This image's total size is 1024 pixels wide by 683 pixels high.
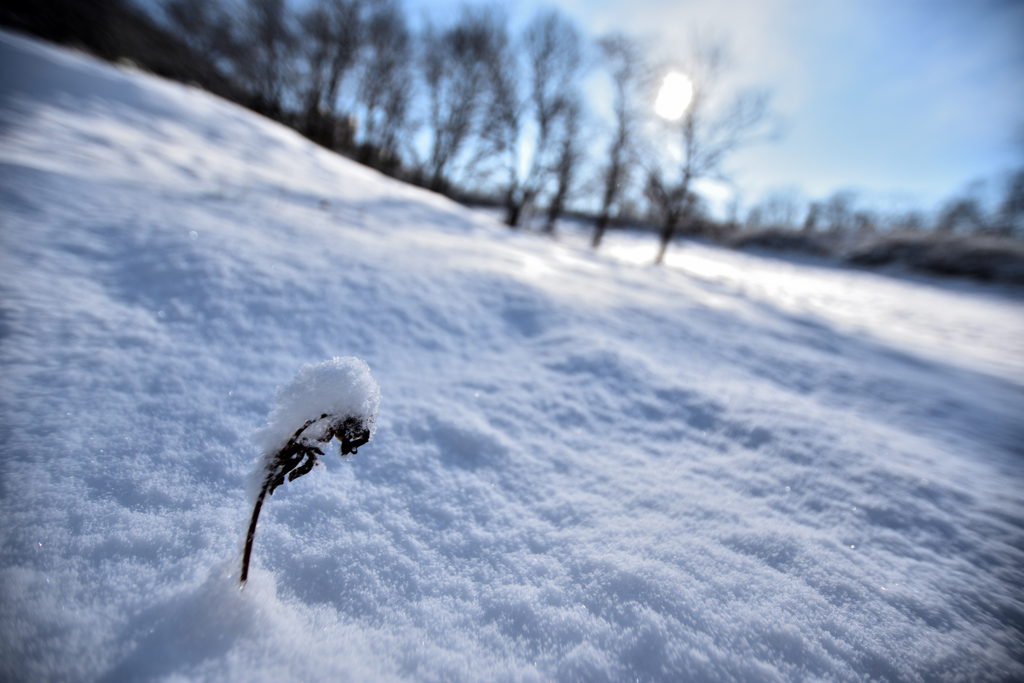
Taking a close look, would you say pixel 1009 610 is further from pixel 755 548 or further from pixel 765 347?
pixel 765 347

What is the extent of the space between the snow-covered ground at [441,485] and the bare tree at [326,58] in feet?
48.0

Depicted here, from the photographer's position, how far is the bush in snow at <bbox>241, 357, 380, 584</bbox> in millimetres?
651

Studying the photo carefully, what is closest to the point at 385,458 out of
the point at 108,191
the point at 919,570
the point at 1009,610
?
the point at 919,570

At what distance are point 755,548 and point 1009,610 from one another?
604 millimetres

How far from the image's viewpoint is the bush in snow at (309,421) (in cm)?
65

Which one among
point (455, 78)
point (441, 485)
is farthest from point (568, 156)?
point (441, 485)

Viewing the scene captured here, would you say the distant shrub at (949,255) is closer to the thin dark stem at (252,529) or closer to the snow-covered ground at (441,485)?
the snow-covered ground at (441,485)

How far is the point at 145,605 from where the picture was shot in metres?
0.64

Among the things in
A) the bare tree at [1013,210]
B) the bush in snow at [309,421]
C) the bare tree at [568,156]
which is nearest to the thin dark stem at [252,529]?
the bush in snow at [309,421]

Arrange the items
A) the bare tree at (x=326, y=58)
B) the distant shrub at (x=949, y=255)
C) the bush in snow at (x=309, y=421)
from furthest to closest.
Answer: the bare tree at (x=326, y=58)
the distant shrub at (x=949, y=255)
the bush in snow at (x=309, y=421)

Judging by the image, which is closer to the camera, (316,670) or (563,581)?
(316,670)

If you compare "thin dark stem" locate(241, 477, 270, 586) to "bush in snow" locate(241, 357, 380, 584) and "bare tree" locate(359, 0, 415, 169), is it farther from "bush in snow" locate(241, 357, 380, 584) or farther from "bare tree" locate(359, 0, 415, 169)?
"bare tree" locate(359, 0, 415, 169)

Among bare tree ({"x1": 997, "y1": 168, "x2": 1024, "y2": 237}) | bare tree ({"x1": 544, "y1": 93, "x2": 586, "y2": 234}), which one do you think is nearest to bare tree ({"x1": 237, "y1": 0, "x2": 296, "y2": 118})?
bare tree ({"x1": 544, "y1": 93, "x2": 586, "y2": 234})

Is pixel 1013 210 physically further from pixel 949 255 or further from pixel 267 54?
pixel 267 54
